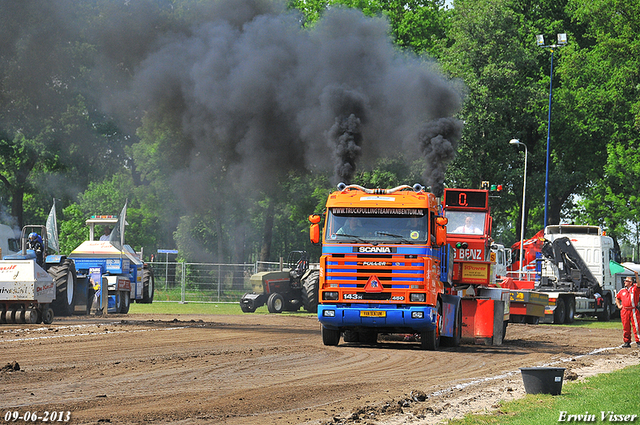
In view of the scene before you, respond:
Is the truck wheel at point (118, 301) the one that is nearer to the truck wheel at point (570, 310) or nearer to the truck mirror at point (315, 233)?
the truck mirror at point (315, 233)

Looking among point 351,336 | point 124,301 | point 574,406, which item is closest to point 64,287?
point 124,301

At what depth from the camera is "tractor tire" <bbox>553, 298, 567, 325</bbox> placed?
3059 centimetres

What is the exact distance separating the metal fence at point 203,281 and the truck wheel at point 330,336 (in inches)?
887

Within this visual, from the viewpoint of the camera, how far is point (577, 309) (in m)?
32.2

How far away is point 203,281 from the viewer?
40.3 m

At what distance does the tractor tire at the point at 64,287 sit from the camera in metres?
24.8

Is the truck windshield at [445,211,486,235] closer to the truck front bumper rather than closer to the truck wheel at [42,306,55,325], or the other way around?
the truck front bumper

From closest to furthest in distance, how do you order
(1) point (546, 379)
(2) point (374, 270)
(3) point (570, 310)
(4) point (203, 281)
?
1. (1) point (546, 379)
2. (2) point (374, 270)
3. (3) point (570, 310)
4. (4) point (203, 281)

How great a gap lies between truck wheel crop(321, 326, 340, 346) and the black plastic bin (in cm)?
715

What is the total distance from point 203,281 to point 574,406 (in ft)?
105

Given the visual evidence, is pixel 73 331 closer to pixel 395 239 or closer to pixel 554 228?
pixel 395 239

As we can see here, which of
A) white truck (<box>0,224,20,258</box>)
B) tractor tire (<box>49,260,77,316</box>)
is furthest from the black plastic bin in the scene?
white truck (<box>0,224,20,258</box>)

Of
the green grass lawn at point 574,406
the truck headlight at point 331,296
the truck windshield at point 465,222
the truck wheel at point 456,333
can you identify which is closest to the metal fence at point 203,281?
the truck windshield at point 465,222

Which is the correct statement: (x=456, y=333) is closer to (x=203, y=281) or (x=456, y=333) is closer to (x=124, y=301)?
(x=124, y=301)
